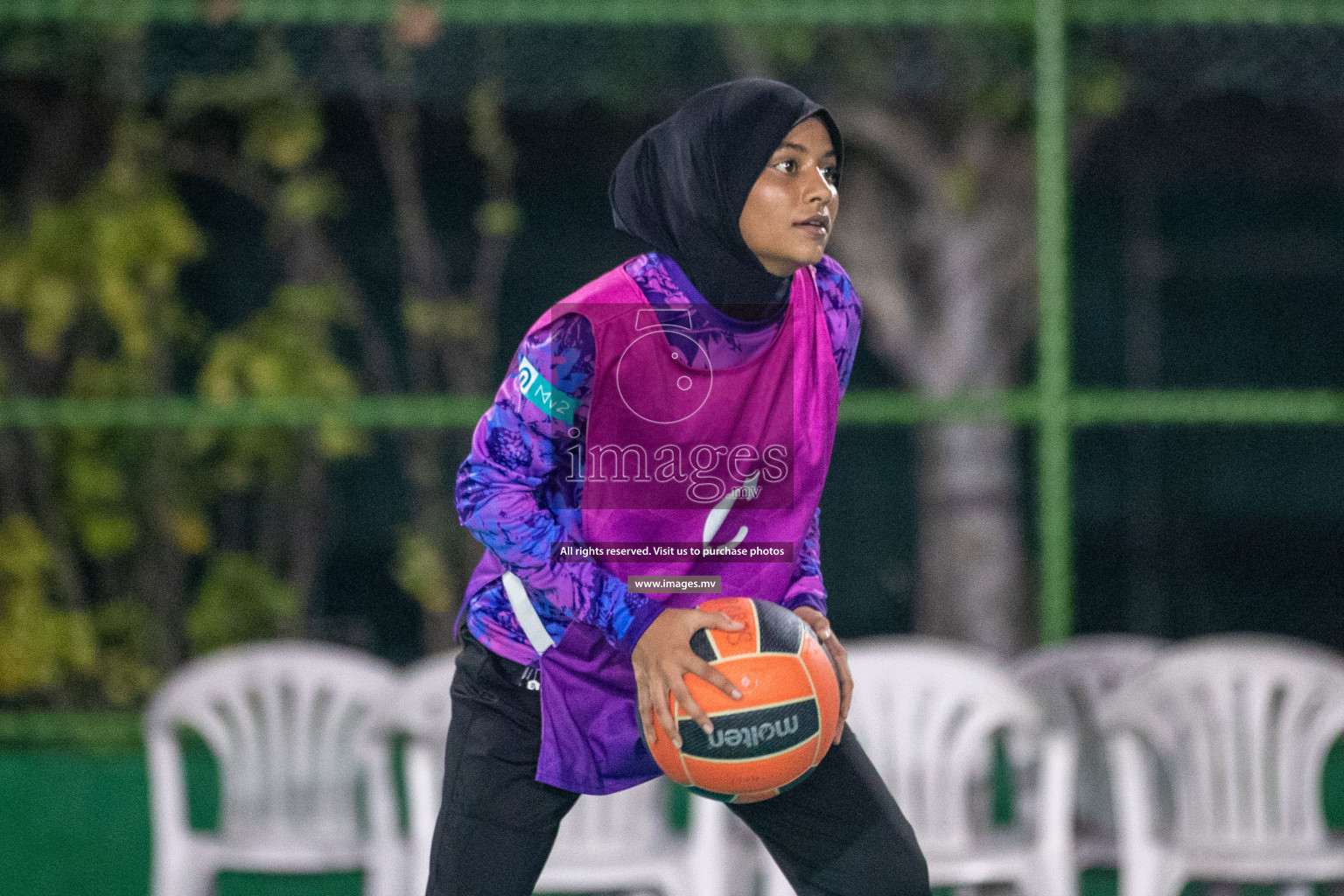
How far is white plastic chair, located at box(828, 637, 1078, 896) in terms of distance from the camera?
370 cm

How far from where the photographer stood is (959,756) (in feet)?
12.7

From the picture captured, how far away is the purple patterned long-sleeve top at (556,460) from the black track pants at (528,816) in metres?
0.25

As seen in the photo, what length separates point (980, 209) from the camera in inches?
225

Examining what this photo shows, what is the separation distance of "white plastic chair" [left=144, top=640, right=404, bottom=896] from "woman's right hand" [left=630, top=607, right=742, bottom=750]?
6.63 feet

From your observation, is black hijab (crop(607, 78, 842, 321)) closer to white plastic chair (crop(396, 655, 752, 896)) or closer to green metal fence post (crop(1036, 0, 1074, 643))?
white plastic chair (crop(396, 655, 752, 896))

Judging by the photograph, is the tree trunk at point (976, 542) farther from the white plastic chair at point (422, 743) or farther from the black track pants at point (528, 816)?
the black track pants at point (528, 816)

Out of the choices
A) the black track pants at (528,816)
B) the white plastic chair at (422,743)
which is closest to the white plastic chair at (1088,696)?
the white plastic chair at (422,743)

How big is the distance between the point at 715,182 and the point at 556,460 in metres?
0.47

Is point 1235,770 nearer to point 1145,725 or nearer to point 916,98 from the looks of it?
point 1145,725

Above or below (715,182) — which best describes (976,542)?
below

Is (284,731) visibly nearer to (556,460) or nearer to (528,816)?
(528,816)

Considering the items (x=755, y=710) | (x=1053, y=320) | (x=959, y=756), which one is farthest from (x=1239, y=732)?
(x=755, y=710)

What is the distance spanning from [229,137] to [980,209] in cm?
284

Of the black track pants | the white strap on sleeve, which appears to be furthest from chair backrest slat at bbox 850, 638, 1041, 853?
the white strap on sleeve
